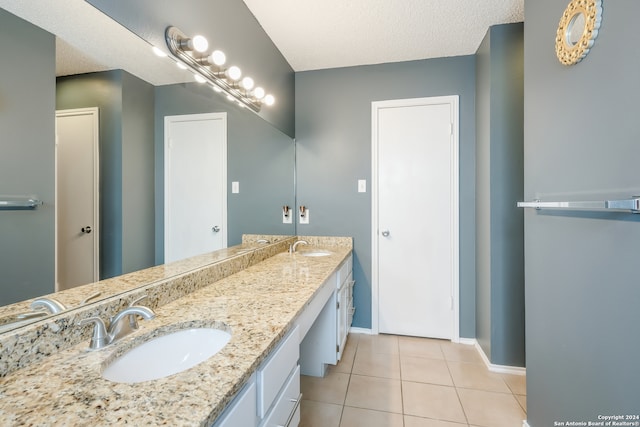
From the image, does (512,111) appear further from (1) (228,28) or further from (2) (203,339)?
(2) (203,339)

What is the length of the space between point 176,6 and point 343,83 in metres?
1.72

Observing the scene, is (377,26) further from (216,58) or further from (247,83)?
(216,58)

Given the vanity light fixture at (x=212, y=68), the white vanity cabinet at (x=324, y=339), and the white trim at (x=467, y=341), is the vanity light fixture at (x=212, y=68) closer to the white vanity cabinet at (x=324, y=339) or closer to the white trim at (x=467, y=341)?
the white vanity cabinet at (x=324, y=339)

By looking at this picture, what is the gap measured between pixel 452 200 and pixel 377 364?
1.47m

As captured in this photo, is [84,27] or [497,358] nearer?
[84,27]

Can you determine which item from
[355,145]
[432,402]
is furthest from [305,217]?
[432,402]

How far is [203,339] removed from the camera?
3.17ft

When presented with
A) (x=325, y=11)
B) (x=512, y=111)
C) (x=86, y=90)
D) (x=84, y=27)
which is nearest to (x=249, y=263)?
(x=86, y=90)

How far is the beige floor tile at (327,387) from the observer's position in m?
1.79

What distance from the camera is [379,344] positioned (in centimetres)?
247

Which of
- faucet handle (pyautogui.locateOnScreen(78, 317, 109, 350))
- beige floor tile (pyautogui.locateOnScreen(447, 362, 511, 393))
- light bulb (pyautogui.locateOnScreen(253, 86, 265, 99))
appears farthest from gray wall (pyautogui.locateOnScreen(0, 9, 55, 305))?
beige floor tile (pyautogui.locateOnScreen(447, 362, 511, 393))

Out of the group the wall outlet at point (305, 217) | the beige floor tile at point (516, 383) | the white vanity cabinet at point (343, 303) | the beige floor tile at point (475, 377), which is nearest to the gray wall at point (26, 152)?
the white vanity cabinet at point (343, 303)

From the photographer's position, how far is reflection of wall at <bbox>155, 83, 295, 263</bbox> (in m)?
1.24

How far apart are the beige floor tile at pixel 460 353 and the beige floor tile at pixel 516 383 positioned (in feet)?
0.62
